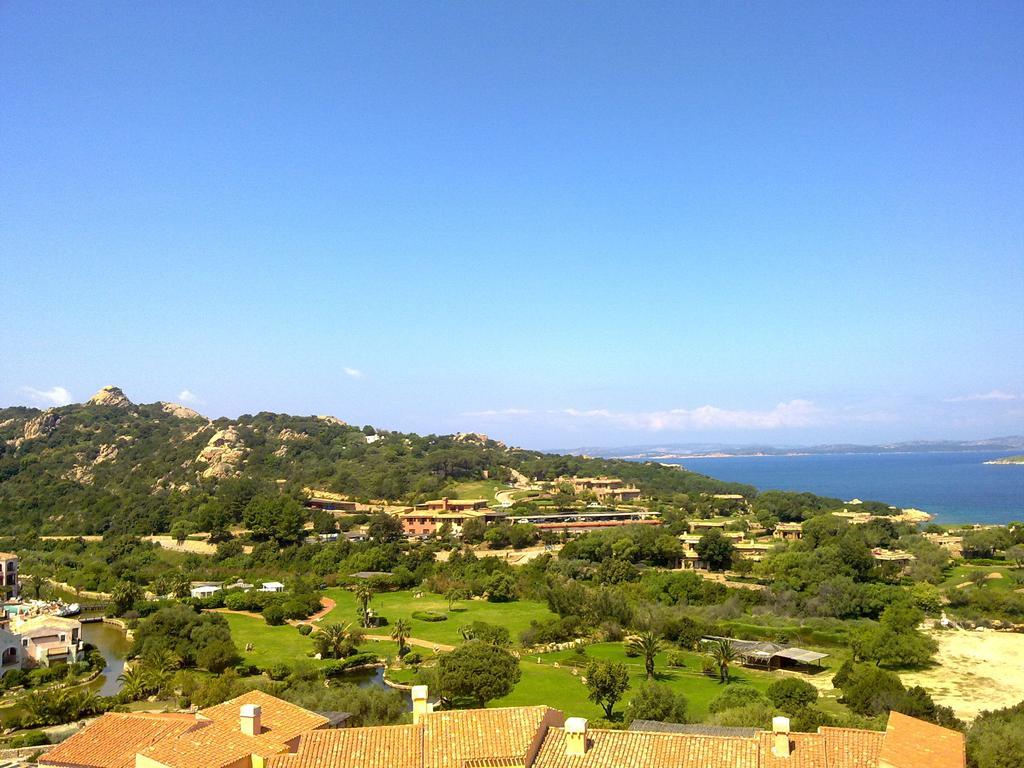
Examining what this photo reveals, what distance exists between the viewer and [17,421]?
339 feet

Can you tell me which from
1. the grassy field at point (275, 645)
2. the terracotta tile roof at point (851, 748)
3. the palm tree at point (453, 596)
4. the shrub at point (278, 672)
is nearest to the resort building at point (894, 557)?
the palm tree at point (453, 596)

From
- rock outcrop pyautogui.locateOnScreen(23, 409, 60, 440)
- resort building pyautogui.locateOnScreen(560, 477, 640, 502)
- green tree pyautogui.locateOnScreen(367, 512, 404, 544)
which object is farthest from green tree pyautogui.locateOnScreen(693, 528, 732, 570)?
rock outcrop pyautogui.locateOnScreen(23, 409, 60, 440)

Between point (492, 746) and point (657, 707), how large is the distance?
423 inches

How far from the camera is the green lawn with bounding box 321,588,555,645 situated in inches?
1462

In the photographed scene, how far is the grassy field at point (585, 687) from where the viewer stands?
81.0ft

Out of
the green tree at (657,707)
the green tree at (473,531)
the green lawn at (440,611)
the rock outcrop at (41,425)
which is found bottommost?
the green lawn at (440,611)

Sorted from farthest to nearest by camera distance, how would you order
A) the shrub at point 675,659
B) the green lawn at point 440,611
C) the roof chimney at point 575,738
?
the green lawn at point 440,611, the shrub at point 675,659, the roof chimney at point 575,738

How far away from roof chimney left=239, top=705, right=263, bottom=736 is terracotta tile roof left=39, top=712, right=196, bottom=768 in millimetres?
1095

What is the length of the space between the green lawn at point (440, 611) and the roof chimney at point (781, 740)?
77.5 feet

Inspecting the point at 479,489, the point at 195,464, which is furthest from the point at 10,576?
the point at 479,489

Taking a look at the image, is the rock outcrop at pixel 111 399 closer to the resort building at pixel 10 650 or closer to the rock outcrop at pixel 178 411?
the rock outcrop at pixel 178 411

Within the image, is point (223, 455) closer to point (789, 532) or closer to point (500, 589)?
point (500, 589)

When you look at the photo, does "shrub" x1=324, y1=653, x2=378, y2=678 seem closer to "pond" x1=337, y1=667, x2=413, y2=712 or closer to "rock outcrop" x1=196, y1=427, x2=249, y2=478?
"pond" x1=337, y1=667, x2=413, y2=712

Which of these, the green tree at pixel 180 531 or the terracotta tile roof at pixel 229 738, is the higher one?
the terracotta tile roof at pixel 229 738
